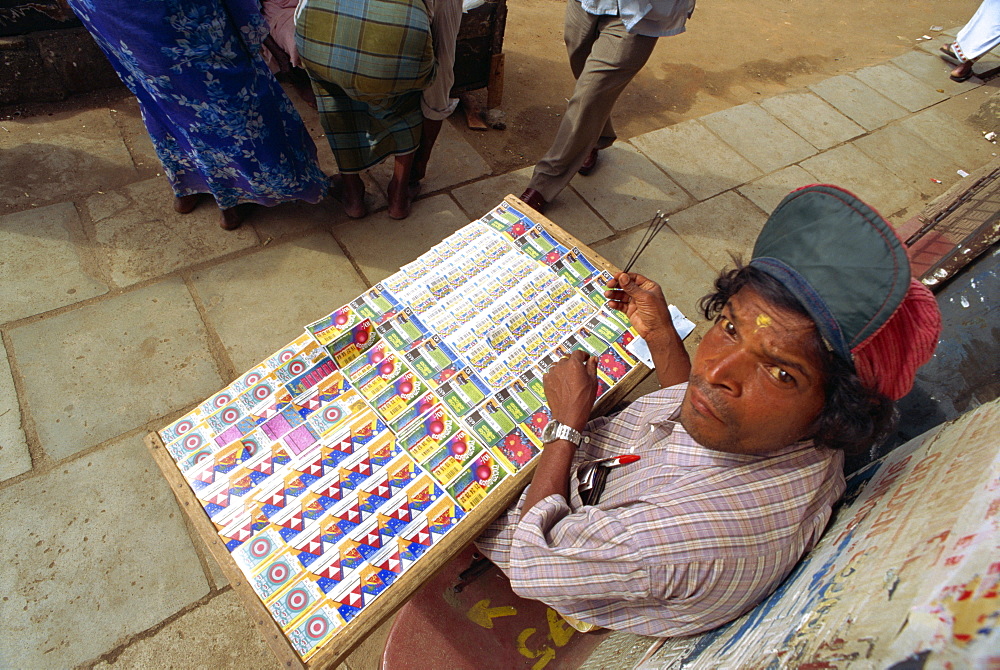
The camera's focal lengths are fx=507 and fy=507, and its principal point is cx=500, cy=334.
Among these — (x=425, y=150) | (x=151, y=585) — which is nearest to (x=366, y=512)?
(x=151, y=585)

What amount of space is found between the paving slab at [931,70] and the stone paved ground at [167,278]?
1039 mm

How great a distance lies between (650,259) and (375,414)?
238cm

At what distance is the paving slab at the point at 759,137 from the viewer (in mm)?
4324

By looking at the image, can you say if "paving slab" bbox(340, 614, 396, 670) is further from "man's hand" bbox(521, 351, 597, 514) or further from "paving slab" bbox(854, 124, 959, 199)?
"paving slab" bbox(854, 124, 959, 199)

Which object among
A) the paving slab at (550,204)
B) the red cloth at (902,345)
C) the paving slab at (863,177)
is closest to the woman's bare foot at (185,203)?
the paving slab at (550,204)

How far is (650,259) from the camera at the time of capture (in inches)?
135

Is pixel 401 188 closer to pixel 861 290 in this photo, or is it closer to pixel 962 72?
pixel 861 290

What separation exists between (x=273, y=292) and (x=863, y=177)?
184 inches

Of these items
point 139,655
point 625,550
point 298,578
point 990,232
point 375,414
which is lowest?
point 139,655

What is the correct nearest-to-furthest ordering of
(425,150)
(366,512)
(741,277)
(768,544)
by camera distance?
(768,544) → (741,277) → (366,512) → (425,150)

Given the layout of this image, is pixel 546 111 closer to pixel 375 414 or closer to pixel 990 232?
pixel 990 232

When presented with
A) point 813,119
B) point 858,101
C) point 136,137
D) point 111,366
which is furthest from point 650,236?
point 858,101

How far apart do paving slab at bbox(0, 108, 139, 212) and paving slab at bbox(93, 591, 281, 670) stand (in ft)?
8.68

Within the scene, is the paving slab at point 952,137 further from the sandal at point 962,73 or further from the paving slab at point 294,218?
the paving slab at point 294,218
